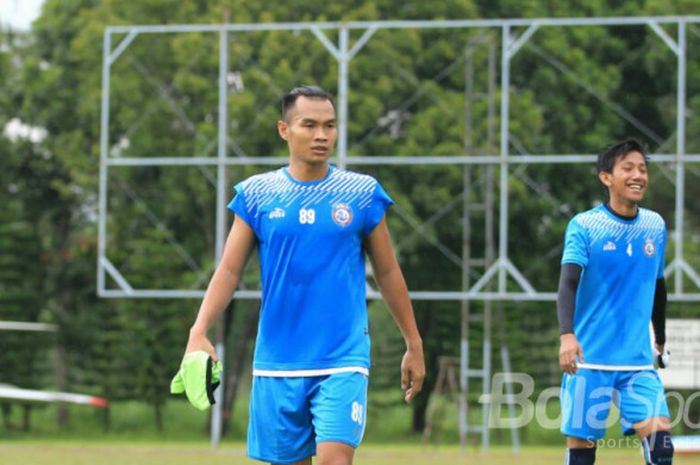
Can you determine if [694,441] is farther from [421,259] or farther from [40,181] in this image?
[40,181]

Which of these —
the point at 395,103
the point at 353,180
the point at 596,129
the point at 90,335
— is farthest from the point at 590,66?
the point at 353,180

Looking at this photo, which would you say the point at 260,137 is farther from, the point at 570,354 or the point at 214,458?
the point at 570,354

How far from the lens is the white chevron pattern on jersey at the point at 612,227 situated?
820 centimetres

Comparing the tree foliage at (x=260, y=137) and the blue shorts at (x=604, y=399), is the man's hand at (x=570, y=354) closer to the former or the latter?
the blue shorts at (x=604, y=399)

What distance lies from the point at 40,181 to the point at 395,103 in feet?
28.7

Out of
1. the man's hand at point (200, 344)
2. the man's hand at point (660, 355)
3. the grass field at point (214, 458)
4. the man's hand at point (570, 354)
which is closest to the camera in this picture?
the man's hand at point (200, 344)

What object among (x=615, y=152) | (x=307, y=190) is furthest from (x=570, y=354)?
(x=307, y=190)

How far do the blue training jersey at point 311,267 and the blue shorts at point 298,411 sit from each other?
52mm

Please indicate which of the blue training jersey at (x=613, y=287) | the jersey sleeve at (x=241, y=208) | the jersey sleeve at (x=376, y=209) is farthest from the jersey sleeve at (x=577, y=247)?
the jersey sleeve at (x=241, y=208)

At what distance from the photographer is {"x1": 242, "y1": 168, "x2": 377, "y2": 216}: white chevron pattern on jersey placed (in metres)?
6.47

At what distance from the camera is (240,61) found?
28.0 meters

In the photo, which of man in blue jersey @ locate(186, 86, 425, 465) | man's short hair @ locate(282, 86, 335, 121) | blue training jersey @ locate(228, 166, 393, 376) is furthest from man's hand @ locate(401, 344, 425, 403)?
man's short hair @ locate(282, 86, 335, 121)

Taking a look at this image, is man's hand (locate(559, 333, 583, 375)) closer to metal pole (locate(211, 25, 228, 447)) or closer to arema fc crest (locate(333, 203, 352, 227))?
arema fc crest (locate(333, 203, 352, 227))

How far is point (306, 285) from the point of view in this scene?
6.45 meters
